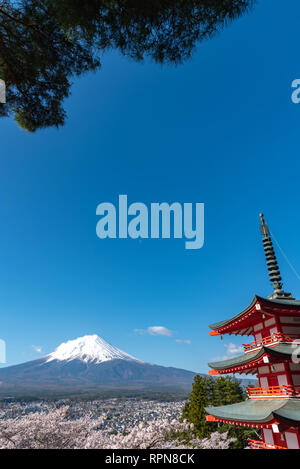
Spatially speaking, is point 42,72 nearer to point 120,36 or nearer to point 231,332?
point 120,36

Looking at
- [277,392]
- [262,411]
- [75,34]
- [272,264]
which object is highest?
[75,34]

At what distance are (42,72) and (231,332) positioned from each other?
1387 cm

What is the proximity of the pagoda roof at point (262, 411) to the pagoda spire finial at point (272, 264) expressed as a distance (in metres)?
4.36

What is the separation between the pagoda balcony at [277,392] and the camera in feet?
30.7

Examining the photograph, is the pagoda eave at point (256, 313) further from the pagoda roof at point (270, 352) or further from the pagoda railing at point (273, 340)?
the pagoda roof at point (270, 352)

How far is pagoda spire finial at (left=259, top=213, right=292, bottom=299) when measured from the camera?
40.1 ft

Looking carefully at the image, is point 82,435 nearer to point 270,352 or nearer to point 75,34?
point 270,352

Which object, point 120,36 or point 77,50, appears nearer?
point 120,36

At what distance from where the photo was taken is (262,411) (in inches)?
380

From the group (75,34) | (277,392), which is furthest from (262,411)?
(75,34)

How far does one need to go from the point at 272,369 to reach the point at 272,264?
502cm

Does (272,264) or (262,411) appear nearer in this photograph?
(262,411)
